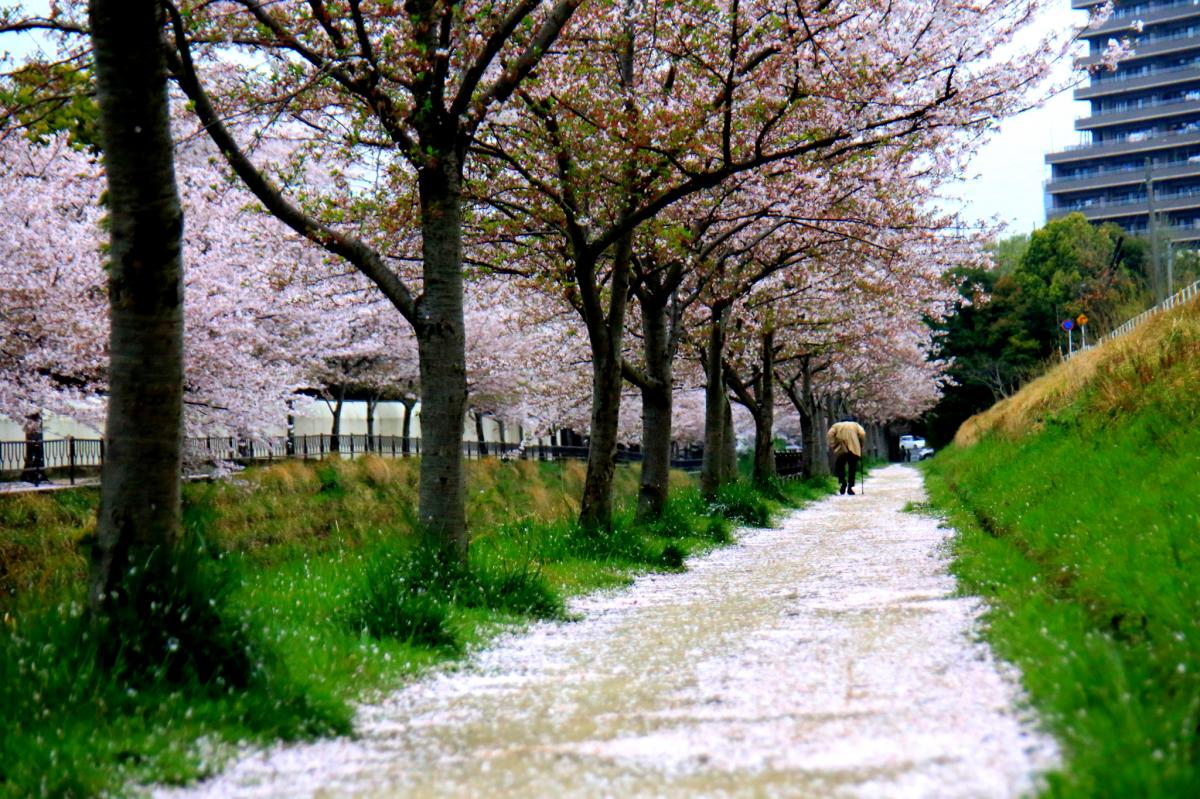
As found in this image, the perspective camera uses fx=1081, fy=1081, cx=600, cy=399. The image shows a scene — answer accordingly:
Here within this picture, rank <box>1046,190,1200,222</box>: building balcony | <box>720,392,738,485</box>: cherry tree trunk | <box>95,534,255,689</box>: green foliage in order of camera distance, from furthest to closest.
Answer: <box>1046,190,1200,222</box>: building balcony < <box>720,392,738,485</box>: cherry tree trunk < <box>95,534,255,689</box>: green foliage

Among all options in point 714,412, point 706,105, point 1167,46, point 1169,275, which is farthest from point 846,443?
point 1167,46

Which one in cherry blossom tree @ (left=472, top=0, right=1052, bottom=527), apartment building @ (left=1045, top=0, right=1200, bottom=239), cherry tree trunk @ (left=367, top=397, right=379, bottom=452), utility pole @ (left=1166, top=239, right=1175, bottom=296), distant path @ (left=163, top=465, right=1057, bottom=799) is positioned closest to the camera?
distant path @ (left=163, top=465, right=1057, bottom=799)

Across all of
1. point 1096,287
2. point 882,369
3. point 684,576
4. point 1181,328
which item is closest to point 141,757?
point 684,576

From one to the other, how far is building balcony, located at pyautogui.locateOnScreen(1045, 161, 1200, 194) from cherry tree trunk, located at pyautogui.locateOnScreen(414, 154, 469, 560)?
119342mm

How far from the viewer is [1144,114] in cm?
11750

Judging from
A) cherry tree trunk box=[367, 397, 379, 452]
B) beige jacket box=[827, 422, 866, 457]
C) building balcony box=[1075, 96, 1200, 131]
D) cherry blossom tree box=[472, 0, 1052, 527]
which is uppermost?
building balcony box=[1075, 96, 1200, 131]

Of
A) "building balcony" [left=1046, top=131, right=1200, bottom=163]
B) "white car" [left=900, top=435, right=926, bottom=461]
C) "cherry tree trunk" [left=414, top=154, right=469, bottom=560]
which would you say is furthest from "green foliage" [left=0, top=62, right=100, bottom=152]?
"building balcony" [left=1046, top=131, right=1200, bottom=163]

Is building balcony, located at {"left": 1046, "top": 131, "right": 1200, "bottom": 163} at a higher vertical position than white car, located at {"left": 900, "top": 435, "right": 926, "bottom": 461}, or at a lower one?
higher

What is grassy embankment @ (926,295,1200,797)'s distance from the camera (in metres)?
3.40

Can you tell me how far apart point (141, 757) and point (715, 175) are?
26.0ft

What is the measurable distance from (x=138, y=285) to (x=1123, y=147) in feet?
430

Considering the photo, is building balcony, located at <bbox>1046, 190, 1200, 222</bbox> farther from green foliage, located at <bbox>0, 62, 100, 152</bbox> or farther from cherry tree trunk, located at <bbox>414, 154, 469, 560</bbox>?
green foliage, located at <bbox>0, 62, 100, 152</bbox>

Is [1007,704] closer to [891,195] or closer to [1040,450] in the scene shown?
[1040,450]

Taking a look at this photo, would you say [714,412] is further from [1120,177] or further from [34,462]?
[1120,177]
